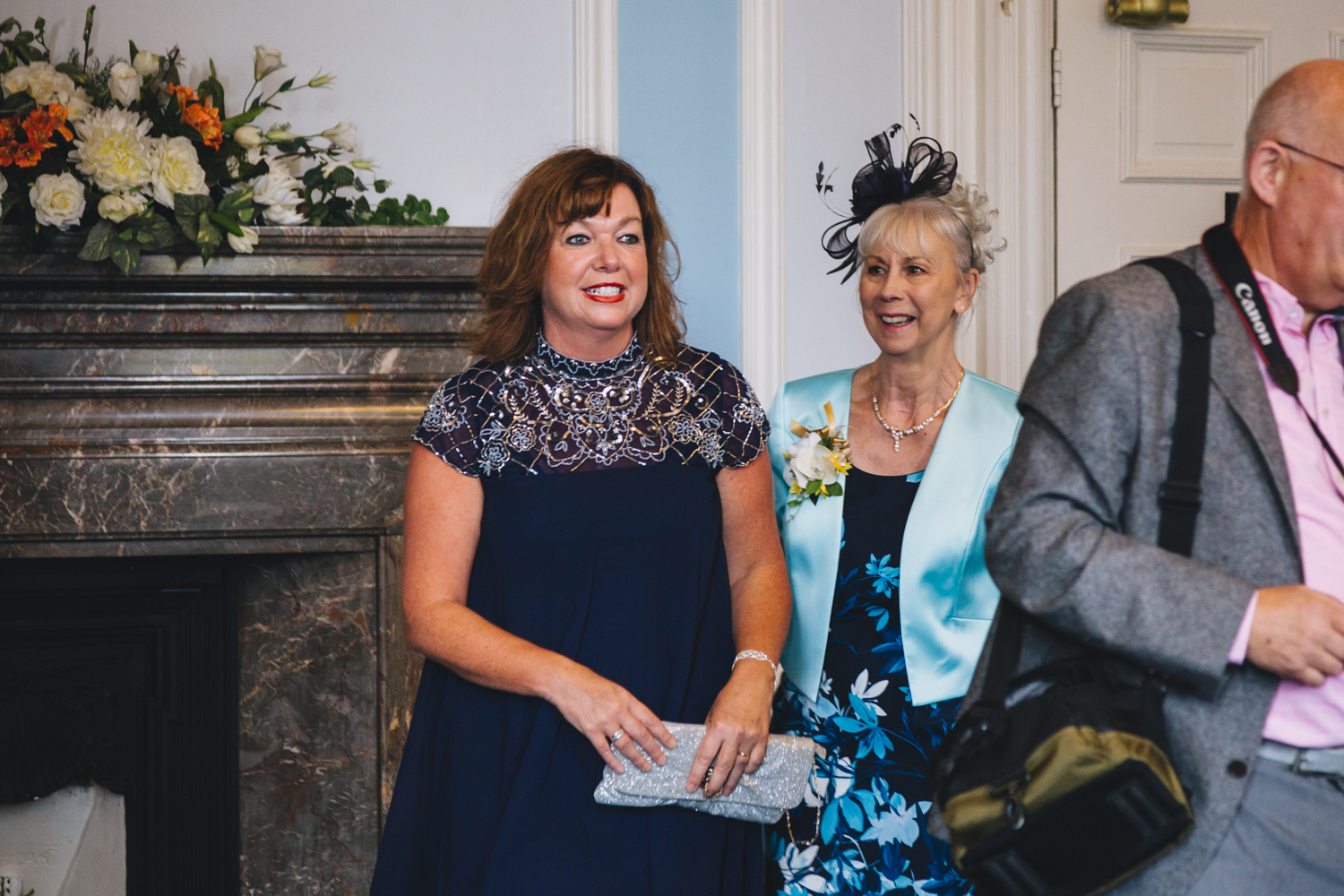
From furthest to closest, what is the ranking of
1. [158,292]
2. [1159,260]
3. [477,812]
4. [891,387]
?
[158,292] < [891,387] < [477,812] < [1159,260]

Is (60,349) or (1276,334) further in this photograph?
(60,349)

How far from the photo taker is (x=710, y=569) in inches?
73.5

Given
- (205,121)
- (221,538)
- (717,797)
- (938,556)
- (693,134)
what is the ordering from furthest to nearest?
(693,134)
(221,538)
(205,121)
(938,556)
(717,797)

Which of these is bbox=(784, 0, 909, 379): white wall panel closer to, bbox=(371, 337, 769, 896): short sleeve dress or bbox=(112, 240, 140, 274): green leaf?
bbox=(371, 337, 769, 896): short sleeve dress

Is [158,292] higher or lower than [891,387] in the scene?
higher

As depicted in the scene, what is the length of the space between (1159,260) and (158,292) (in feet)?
6.82

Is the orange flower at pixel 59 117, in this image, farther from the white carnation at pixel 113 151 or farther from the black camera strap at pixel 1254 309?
the black camera strap at pixel 1254 309

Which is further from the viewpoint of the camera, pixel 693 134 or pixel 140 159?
pixel 693 134

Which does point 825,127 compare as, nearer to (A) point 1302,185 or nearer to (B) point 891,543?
(B) point 891,543

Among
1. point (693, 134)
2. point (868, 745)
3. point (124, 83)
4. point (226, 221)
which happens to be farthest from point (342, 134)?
point (868, 745)

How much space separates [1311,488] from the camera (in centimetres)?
118

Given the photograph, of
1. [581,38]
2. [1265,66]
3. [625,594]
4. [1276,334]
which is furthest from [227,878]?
[1265,66]

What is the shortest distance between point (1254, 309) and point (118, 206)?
82.6 inches

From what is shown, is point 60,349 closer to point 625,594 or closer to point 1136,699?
point 625,594
